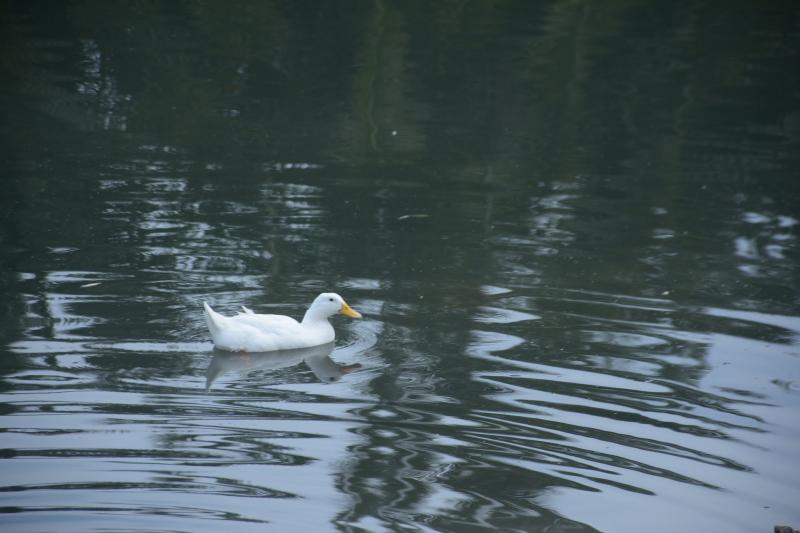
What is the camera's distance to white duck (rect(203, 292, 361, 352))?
8875 mm

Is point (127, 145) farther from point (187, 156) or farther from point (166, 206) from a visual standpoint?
point (166, 206)

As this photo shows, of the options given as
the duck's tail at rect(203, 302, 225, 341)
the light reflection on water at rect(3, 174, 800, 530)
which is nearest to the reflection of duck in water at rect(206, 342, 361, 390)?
the light reflection on water at rect(3, 174, 800, 530)

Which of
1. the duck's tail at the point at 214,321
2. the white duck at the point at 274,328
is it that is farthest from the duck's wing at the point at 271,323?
the duck's tail at the point at 214,321

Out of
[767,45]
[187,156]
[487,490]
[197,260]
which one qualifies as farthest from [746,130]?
[487,490]

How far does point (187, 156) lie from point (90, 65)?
193 inches

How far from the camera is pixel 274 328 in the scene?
9.08 m

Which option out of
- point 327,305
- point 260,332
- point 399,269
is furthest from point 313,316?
point 399,269

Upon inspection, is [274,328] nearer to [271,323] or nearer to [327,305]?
[271,323]

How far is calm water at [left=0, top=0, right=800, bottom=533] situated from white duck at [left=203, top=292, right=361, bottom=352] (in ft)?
0.39

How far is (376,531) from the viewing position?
6.15 m

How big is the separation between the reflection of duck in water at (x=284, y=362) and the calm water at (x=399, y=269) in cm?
3

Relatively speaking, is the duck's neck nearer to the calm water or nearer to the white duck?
the white duck

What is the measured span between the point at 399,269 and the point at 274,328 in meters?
2.22

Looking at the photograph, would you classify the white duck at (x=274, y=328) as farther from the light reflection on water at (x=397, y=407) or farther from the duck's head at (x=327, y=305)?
the light reflection on water at (x=397, y=407)
